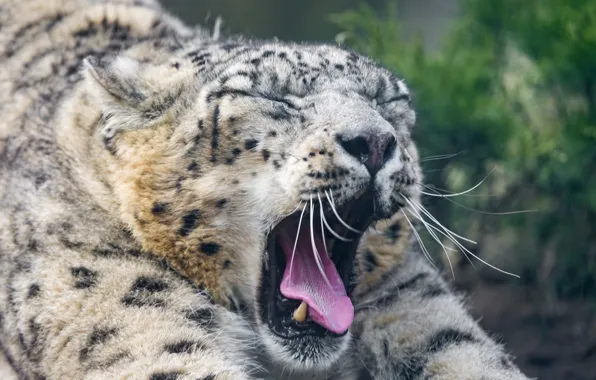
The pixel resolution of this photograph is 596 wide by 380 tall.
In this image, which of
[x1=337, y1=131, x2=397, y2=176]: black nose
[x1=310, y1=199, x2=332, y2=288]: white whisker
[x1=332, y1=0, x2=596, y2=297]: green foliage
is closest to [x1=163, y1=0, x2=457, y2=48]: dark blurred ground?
[x1=332, y1=0, x2=596, y2=297]: green foliage

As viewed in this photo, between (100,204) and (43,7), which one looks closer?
(100,204)

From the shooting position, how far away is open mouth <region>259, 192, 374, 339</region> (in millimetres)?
3775

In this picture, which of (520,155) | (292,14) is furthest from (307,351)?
(292,14)

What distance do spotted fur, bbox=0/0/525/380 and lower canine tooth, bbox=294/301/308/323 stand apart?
14 centimetres

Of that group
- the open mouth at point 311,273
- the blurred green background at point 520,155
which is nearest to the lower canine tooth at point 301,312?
the open mouth at point 311,273

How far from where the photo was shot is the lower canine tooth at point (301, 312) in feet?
12.3

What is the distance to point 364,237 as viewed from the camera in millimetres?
4109

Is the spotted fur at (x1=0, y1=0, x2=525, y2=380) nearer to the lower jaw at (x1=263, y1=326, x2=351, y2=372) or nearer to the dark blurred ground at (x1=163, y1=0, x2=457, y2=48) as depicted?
the lower jaw at (x1=263, y1=326, x2=351, y2=372)

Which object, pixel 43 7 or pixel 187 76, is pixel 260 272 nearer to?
pixel 187 76

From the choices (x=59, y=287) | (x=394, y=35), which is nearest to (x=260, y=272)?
(x=59, y=287)

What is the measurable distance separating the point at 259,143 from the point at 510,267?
275cm

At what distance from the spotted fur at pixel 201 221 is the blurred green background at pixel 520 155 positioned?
3.96 ft

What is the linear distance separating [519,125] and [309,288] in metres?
2.61

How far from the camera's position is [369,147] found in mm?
3555
